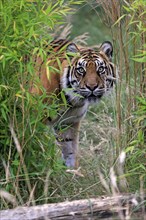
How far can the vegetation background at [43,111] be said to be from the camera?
15.3 feet

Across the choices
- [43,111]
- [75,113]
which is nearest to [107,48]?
[75,113]

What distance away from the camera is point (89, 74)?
21.6 feet

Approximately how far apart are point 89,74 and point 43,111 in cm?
171

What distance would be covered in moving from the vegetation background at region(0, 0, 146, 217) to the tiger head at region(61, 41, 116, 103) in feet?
3.99

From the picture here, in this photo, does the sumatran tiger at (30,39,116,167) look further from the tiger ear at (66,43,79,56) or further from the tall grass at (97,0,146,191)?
the tall grass at (97,0,146,191)

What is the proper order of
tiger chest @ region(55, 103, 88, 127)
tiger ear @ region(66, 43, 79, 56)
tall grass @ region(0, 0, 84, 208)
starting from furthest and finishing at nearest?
tiger chest @ region(55, 103, 88, 127)
tiger ear @ region(66, 43, 79, 56)
tall grass @ region(0, 0, 84, 208)

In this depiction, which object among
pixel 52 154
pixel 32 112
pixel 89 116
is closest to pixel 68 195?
pixel 52 154

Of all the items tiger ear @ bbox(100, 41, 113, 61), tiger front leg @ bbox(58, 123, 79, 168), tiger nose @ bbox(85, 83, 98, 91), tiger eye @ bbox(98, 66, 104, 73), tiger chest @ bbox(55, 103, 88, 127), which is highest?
tiger ear @ bbox(100, 41, 113, 61)

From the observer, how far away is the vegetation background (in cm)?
467

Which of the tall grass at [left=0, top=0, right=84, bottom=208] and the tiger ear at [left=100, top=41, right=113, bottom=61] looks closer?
the tall grass at [left=0, top=0, right=84, bottom=208]

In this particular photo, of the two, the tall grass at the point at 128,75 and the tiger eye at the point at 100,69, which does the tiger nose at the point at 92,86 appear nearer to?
the tiger eye at the point at 100,69

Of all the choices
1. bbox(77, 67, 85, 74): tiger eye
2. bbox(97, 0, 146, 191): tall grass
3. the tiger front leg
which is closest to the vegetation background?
bbox(97, 0, 146, 191): tall grass

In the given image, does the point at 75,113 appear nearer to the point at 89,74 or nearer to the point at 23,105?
the point at 89,74

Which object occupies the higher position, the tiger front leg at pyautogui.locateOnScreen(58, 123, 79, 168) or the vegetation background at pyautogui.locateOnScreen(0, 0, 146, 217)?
the vegetation background at pyautogui.locateOnScreen(0, 0, 146, 217)
